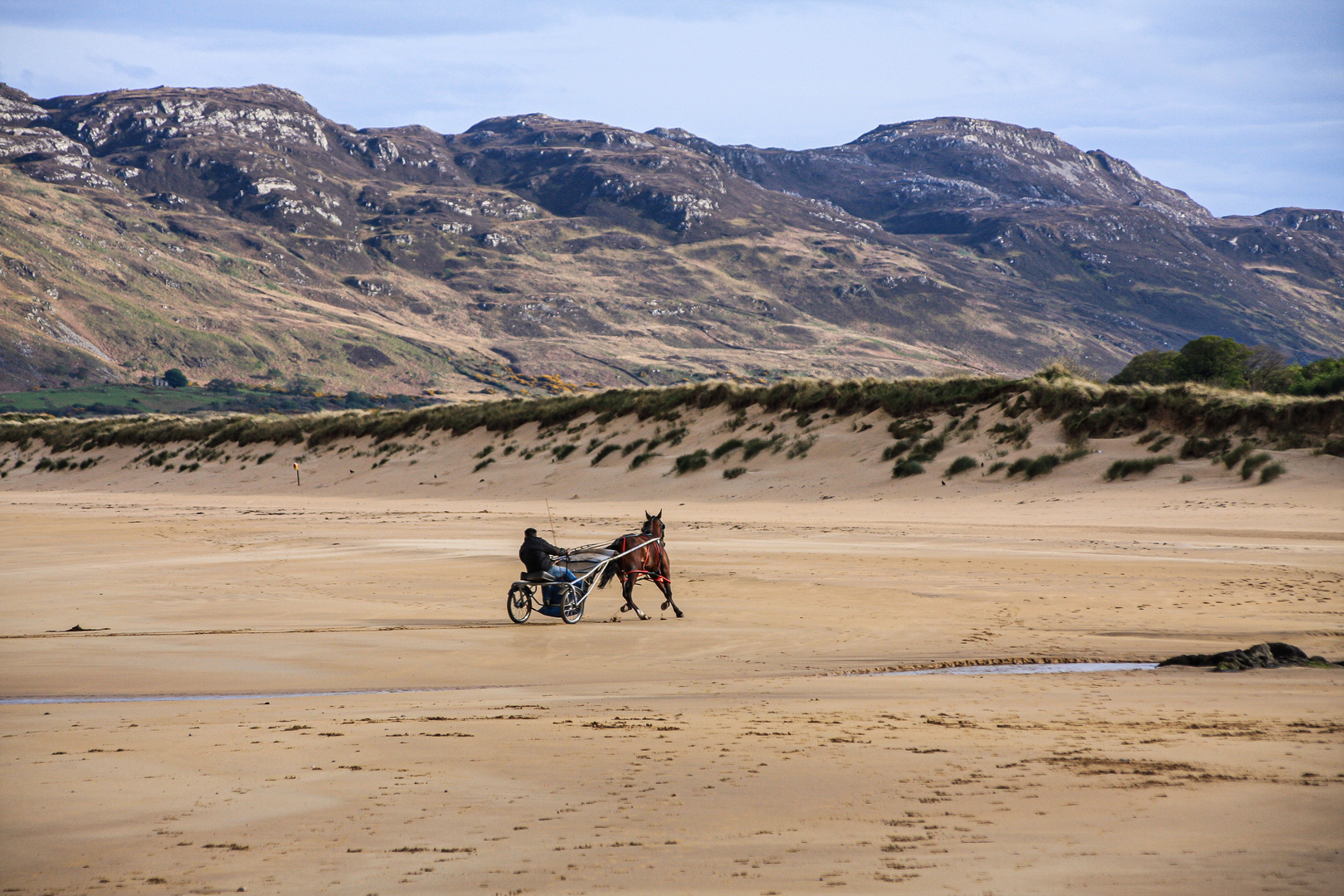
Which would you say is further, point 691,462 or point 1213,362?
point 1213,362

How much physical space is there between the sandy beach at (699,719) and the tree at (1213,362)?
22978mm

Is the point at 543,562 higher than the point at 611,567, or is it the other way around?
the point at 543,562

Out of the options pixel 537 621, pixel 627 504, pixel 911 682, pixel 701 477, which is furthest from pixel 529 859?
pixel 701 477

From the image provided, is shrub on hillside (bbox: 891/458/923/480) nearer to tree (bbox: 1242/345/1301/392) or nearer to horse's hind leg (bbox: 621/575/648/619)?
horse's hind leg (bbox: 621/575/648/619)

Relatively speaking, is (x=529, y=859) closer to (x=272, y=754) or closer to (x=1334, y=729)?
(x=272, y=754)

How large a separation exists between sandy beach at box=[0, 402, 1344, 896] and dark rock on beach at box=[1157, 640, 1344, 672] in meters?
0.24

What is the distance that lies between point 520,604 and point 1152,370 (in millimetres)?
41935

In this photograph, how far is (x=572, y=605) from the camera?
41.7 ft

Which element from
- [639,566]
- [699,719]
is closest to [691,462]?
[639,566]

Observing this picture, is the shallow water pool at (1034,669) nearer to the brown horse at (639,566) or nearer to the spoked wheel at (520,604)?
the brown horse at (639,566)

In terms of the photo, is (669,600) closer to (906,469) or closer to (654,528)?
(654,528)

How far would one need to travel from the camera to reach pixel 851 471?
95.6ft

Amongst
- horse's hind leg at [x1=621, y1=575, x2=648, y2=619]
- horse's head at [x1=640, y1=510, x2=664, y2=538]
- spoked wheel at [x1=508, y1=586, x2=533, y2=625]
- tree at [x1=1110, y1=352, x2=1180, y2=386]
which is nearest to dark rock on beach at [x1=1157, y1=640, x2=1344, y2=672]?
horse's hind leg at [x1=621, y1=575, x2=648, y2=619]

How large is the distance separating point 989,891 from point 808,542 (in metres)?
15.5
